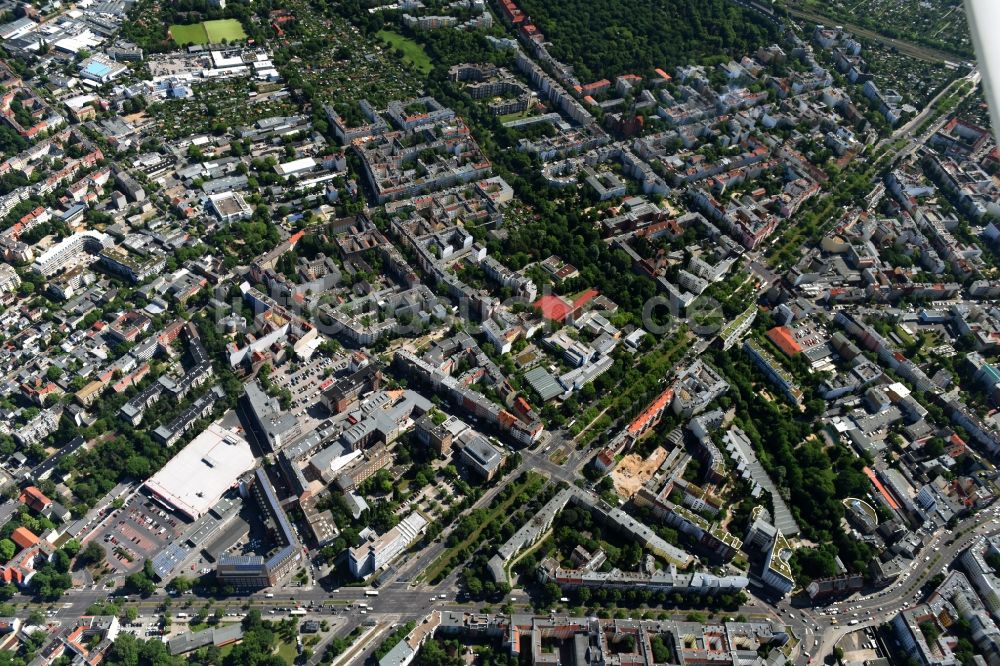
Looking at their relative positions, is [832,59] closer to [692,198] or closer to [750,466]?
[692,198]

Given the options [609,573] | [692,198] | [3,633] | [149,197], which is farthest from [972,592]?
[149,197]

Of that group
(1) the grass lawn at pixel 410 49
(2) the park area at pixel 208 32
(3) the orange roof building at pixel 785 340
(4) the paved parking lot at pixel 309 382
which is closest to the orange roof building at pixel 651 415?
(3) the orange roof building at pixel 785 340

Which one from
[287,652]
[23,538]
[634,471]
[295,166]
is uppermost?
[295,166]

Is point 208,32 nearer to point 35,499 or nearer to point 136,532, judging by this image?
point 35,499

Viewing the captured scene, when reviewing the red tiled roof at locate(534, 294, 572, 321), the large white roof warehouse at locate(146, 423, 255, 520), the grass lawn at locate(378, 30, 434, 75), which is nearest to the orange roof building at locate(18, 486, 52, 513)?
the large white roof warehouse at locate(146, 423, 255, 520)

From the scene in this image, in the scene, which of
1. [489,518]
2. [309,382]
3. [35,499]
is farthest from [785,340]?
[35,499]

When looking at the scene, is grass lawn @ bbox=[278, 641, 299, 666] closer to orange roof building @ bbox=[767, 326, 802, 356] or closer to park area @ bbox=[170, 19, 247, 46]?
orange roof building @ bbox=[767, 326, 802, 356]
